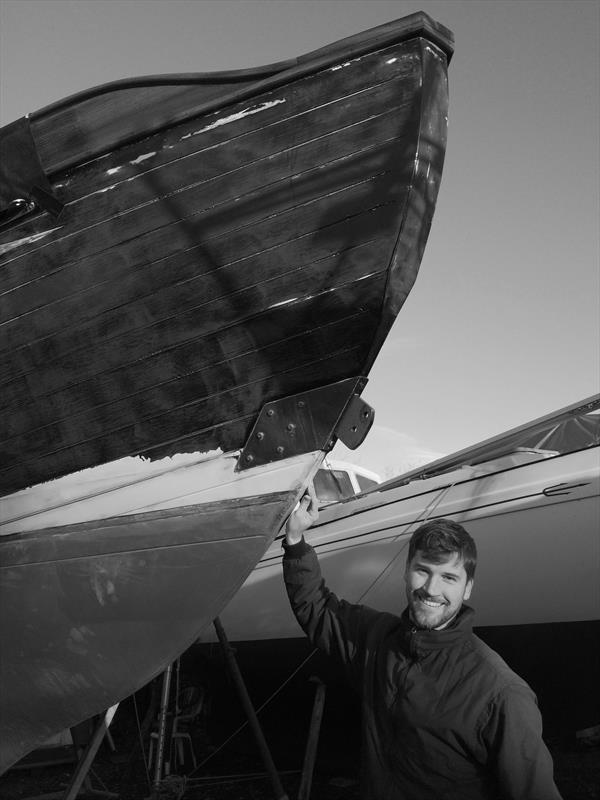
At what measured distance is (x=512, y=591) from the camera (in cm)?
437

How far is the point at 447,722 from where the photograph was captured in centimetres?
207

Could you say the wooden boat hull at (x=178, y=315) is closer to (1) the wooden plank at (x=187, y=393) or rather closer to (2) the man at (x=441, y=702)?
(1) the wooden plank at (x=187, y=393)

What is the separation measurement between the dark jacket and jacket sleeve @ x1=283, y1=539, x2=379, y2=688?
0.31 ft

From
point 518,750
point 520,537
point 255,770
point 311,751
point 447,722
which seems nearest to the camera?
point 518,750

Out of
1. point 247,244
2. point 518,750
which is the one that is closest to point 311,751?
point 518,750

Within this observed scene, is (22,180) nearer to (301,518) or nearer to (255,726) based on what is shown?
(301,518)

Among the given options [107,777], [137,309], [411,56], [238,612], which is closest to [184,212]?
[137,309]

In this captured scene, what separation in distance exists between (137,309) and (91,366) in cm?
30

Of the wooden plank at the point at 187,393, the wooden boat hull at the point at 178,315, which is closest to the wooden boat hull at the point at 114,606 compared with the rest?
the wooden boat hull at the point at 178,315

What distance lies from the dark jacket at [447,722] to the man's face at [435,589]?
4 cm

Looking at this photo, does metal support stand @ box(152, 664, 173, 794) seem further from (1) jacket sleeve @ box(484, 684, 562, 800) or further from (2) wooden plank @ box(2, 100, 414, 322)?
(1) jacket sleeve @ box(484, 684, 562, 800)

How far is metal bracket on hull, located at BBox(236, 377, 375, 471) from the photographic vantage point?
2842 millimetres

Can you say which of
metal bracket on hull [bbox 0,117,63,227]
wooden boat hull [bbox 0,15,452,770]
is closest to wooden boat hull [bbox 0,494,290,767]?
wooden boat hull [bbox 0,15,452,770]

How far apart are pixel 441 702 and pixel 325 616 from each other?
595 mm
